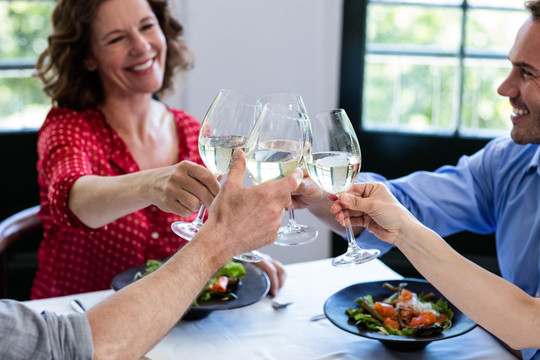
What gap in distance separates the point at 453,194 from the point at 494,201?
118 millimetres

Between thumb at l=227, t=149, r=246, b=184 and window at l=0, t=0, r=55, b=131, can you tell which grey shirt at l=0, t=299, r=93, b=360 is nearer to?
thumb at l=227, t=149, r=246, b=184

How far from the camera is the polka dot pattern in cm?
223

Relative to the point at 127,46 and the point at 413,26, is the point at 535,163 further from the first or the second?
the point at 413,26

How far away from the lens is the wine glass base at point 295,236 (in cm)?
154

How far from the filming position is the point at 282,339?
63.4 inches

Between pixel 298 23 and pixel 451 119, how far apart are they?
0.94 meters

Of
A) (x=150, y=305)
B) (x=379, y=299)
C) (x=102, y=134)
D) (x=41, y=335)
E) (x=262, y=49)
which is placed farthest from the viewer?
(x=262, y=49)

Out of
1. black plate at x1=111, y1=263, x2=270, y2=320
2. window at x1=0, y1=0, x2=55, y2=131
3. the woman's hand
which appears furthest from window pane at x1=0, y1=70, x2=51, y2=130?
the woman's hand

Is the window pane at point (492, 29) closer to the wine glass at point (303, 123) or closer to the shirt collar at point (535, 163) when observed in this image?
the shirt collar at point (535, 163)

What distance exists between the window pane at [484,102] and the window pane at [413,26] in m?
0.17

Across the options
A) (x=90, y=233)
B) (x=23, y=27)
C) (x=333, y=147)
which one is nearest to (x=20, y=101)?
(x=23, y=27)

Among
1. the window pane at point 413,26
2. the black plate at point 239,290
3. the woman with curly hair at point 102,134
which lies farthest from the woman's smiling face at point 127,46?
the window pane at point 413,26

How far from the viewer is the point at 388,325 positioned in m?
1.59

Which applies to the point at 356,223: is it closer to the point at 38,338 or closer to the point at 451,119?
the point at 38,338
